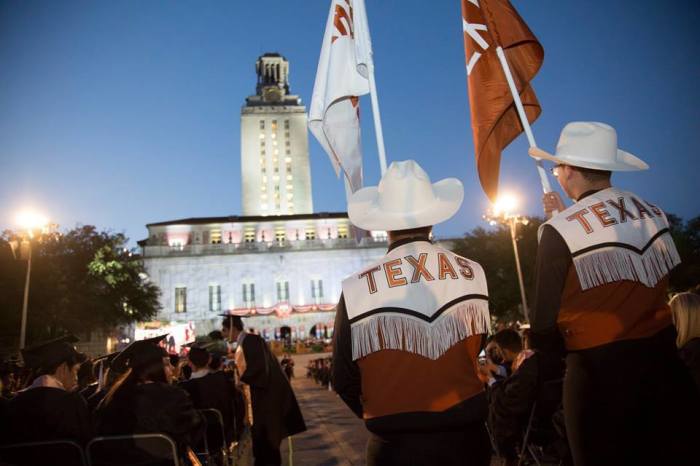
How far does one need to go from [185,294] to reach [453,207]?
68862mm

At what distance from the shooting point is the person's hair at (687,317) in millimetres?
4080

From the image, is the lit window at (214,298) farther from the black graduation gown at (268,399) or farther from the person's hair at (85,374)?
the black graduation gown at (268,399)

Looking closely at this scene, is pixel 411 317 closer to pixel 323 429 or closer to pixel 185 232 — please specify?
pixel 323 429

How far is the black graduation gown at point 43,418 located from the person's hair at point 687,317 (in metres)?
4.47

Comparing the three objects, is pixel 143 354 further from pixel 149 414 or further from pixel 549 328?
pixel 549 328

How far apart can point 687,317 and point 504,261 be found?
41853 millimetres

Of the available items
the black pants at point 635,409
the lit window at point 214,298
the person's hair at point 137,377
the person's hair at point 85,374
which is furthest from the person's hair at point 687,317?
the lit window at point 214,298

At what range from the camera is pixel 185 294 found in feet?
222

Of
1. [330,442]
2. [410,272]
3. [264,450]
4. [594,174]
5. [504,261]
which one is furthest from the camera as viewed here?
[504,261]

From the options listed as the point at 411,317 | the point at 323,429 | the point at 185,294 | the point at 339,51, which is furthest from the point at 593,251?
the point at 185,294

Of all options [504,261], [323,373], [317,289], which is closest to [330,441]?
[323,373]

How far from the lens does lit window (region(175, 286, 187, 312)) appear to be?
67.0 metres

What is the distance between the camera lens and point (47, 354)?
4531 mm

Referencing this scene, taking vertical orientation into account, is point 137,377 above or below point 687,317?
below
